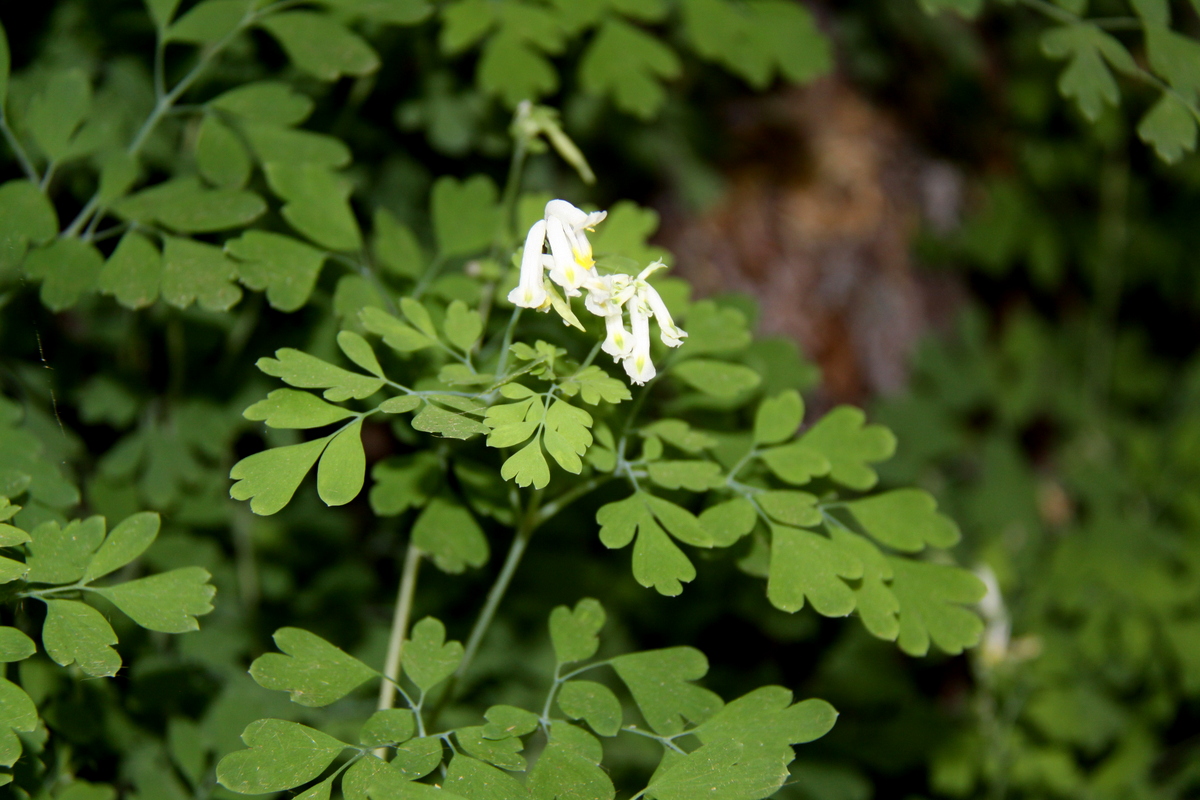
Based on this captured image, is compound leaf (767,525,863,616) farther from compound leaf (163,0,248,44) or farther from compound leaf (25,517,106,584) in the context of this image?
compound leaf (163,0,248,44)

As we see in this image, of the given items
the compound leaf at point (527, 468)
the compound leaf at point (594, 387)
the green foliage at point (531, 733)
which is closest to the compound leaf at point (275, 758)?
the green foliage at point (531, 733)

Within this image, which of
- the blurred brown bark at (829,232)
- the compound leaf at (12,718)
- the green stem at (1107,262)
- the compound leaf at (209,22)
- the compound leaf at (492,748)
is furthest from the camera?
the green stem at (1107,262)

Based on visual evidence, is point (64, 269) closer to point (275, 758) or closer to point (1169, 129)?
point (275, 758)

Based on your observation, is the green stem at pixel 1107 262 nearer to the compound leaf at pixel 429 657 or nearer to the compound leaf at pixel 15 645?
the compound leaf at pixel 429 657

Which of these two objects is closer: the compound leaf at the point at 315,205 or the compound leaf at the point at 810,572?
the compound leaf at the point at 810,572

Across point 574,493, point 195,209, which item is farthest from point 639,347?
point 195,209

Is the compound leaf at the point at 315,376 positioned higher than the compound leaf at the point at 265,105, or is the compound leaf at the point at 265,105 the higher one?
the compound leaf at the point at 265,105

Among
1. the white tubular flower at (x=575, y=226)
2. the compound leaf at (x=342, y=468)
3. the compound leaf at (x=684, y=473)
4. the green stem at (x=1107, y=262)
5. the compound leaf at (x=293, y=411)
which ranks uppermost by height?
the white tubular flower at (x=575, y=226)

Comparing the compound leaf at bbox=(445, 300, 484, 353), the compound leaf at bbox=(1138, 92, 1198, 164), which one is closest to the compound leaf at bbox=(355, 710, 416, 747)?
the compound leaf at bbox=(445, 300, 484, 353)
